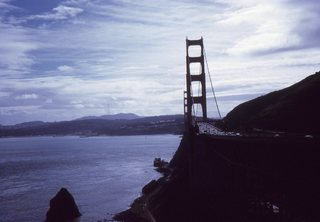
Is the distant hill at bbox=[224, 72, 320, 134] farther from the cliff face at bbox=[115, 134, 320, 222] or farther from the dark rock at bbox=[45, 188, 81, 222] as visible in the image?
the dark rock at bbox=[45, 188, 81, 222]

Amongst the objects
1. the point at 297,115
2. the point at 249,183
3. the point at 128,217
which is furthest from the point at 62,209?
the point at 249,183

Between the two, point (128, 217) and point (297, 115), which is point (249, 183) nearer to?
point (128, 217)

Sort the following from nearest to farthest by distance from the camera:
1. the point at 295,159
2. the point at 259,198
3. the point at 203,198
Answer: the point at 295,159 → the point at 259,198 → the point at 203,198

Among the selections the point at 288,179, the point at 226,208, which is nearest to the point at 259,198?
the point at 288,179

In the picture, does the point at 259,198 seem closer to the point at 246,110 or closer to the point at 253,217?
the point at 253,217

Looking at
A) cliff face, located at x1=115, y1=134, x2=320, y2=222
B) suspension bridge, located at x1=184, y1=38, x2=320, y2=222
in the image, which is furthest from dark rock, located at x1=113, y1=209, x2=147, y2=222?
suspension bridge, located at x1=184, y1=38, x2=320, y2=222

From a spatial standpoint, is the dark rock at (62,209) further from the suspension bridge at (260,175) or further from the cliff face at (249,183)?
the suspension bridge at (260,175)

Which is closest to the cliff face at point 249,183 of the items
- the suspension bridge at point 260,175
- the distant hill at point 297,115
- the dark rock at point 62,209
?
the suspension bridge at point 260,175

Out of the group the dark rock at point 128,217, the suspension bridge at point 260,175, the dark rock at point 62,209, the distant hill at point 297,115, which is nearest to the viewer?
the suspension bridge at point 260,175
